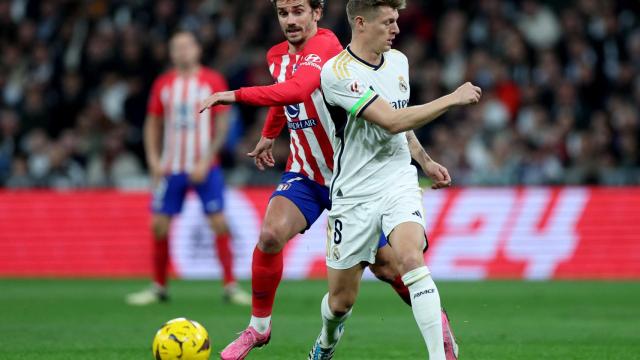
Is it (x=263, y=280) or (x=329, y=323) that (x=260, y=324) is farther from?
(x=329, y=323)

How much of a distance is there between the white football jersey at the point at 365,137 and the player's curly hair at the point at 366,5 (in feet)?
0.78

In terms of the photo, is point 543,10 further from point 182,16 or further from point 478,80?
point 182,16

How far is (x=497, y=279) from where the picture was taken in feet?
45.9

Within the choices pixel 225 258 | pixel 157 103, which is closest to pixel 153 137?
pixel 157 103

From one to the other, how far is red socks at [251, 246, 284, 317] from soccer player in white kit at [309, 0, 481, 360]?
0.74 metres

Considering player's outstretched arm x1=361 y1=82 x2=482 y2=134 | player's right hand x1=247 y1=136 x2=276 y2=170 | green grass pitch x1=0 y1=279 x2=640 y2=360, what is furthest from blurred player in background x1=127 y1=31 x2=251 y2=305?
player's outstretched arm x1=361 y1=82 x2=482 y2=134

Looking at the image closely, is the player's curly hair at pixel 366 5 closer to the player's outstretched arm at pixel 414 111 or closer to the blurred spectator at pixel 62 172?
the player's outstretched arm at pixel 414 111

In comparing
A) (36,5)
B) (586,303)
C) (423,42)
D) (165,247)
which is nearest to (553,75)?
(423,42)

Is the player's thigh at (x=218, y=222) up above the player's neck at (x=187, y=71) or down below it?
below

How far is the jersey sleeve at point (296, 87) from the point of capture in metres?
6.51

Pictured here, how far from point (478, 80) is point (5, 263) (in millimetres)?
7230

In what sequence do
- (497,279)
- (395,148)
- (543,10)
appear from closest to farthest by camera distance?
(395,148)
(497,279)
(543,10)

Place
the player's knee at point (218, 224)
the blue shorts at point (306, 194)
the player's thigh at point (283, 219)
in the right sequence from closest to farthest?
the player's thigh at point (283, 219) < the blue shorts at point (306, 194) < the player's knee at point (218, 224)

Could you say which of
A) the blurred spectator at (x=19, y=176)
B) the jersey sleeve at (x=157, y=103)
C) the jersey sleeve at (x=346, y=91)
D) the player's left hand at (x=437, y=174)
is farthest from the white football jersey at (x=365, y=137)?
the blurred spectator at (x=19, y=176)
